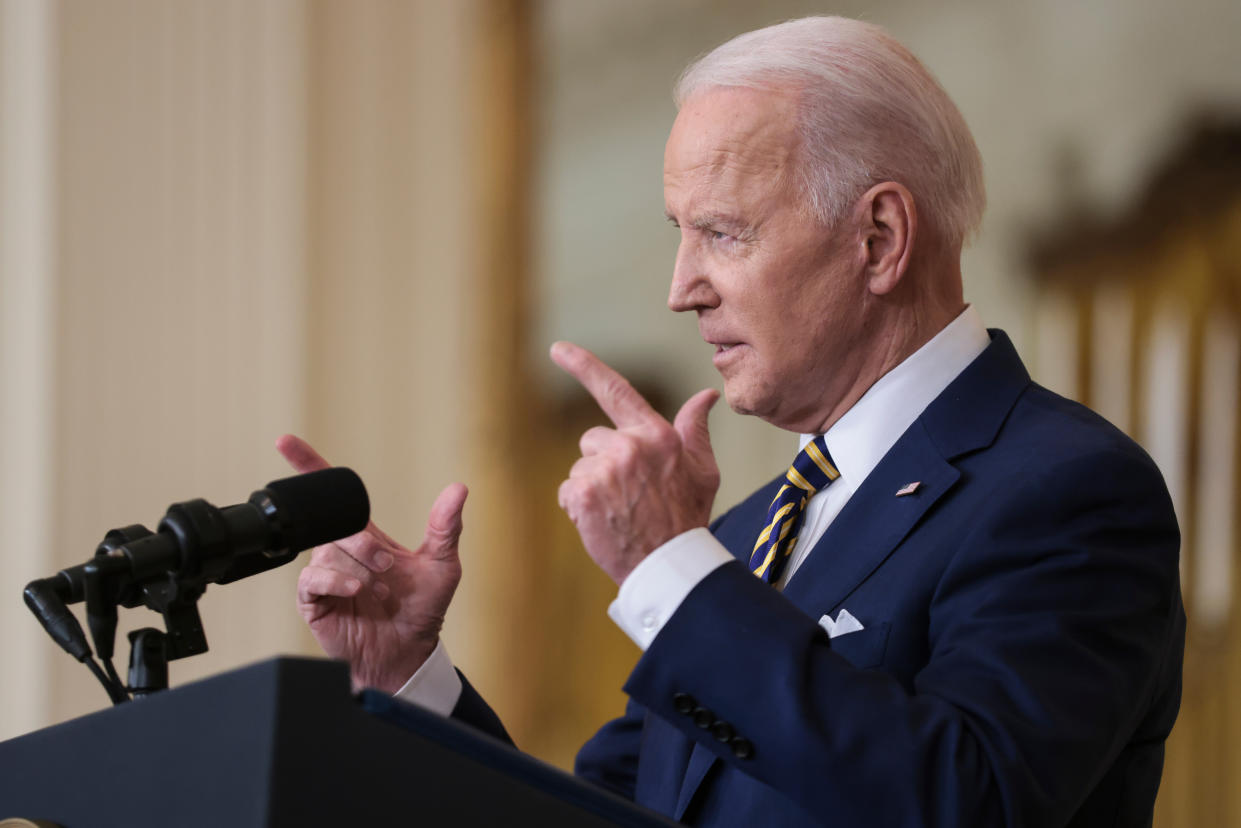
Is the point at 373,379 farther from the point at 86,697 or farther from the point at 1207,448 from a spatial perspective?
the point at 1207,448

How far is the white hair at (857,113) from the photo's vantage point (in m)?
1.71

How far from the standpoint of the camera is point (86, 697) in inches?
144

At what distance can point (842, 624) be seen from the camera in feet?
4.79

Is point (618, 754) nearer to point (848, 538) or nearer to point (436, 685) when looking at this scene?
point (436, 685)

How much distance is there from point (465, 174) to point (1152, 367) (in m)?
2.47

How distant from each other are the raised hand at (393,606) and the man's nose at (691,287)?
394mm

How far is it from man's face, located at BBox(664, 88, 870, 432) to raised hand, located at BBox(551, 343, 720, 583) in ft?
1.27

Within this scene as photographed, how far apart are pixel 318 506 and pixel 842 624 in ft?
2.05

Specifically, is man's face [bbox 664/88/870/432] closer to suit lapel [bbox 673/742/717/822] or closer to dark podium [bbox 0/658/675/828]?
suit lapel [bbox 673/742/717/822]

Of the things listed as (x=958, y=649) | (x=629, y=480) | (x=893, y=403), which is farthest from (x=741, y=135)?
(x=958, y=649)

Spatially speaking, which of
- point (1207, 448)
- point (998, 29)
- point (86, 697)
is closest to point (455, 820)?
point (1207, 448)

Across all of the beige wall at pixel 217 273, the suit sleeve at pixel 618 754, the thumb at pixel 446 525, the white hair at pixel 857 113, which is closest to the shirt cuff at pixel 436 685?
the thumb at pixel 446 525

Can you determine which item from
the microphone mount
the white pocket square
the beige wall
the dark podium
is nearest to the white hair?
the white pocket square

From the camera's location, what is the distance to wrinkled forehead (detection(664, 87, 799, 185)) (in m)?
1.71
